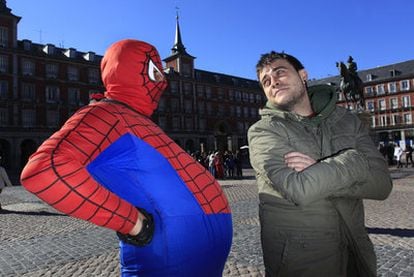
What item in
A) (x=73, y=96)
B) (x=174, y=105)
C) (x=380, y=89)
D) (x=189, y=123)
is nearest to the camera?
(x=73, y=96)

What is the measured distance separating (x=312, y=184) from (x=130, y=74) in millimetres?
978

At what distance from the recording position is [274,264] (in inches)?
72.1

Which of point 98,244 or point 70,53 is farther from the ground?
point 70,53

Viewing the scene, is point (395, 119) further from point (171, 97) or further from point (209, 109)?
point (171, 97)

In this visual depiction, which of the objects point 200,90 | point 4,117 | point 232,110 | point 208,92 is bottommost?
point 4,117

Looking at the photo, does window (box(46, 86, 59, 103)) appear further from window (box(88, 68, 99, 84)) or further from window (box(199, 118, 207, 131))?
window (box(199, 118, 207, 131))

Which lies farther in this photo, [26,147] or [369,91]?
[369,91]

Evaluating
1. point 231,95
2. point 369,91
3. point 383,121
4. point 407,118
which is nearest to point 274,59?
point 231,95

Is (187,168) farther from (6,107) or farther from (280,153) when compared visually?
(6,107)

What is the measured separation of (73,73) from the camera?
1661 inches

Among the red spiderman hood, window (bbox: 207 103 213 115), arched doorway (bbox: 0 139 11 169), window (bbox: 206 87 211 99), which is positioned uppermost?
window (bbox: 206 87 211 99)

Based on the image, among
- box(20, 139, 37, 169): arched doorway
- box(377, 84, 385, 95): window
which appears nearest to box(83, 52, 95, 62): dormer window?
box(20, 139, 37, 169): arched doorway

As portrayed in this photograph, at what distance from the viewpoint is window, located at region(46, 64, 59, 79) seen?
4016cm

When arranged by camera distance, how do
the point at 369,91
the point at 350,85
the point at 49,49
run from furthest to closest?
the point at 369,91
the point at 49,49
the point at 350,85
